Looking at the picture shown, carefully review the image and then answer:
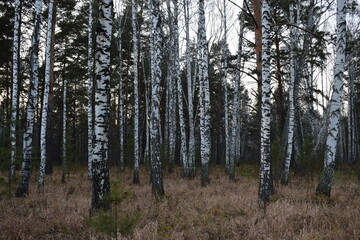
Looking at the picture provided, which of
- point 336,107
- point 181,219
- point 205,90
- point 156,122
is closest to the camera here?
point 181,219

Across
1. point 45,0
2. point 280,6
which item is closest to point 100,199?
point 45,0

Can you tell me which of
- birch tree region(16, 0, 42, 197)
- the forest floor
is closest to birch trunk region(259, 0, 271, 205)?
the forest floor

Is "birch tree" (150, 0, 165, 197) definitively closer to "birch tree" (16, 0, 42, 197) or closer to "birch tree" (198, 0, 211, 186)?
"birch tree" (198, 0, 211, 186)

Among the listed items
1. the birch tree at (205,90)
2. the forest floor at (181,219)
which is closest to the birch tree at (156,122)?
the forest floor at (181,219)

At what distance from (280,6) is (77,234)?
52.9ft

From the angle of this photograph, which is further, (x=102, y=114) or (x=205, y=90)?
(x=205, y=90)

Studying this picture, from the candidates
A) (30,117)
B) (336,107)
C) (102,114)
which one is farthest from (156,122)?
(336,107)

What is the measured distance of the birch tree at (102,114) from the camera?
21.1 feet

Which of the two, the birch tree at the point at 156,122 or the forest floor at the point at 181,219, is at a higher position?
the birch tree at the point at 156,122

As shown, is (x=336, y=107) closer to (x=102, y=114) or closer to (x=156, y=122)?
(x=156, y=122)

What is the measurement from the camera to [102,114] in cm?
650

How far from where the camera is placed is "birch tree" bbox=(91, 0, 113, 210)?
643 cm

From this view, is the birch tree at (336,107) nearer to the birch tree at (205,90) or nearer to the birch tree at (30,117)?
the birch tree at (205,90)

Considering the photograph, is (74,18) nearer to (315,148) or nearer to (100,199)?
(100,199)
